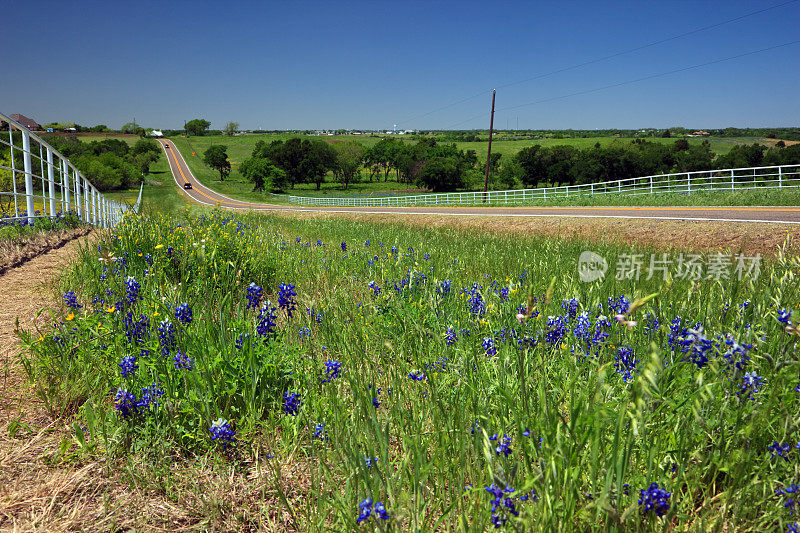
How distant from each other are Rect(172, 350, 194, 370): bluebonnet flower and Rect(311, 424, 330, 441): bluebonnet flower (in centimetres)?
86

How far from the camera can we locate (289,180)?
103m

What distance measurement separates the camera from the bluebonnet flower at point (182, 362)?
2494 mm

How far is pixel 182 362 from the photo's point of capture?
2.51 metres

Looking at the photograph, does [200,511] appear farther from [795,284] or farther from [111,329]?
[795,284]

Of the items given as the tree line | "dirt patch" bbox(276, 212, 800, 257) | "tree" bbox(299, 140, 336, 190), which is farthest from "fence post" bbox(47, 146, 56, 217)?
"tree" bbox(299, 140, 336, 190)

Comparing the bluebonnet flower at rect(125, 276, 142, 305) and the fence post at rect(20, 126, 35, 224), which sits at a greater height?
the fence post at rect(20, 126, 35, 224)

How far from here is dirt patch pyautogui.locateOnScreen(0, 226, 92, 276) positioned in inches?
225

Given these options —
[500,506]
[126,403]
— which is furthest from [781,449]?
[126,403]

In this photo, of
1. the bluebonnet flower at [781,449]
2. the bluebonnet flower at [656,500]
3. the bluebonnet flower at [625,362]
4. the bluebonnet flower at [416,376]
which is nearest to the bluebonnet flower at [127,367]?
the bluebonnet flower at [416,376]

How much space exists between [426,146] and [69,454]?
134 m

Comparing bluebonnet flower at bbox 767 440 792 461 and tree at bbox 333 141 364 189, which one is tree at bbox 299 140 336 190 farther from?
bluebonnet flower at bbox 767 440 792 461

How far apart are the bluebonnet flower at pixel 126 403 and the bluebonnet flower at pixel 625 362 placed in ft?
8.26

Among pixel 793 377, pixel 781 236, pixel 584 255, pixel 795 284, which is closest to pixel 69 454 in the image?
pixel 793 377

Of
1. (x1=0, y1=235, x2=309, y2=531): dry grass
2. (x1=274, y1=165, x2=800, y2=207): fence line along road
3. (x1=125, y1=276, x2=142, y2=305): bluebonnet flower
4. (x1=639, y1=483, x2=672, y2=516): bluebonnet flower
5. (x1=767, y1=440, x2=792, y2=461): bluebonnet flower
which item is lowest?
(x1=0, y1=235, x2=309, y2=531): dry grass
